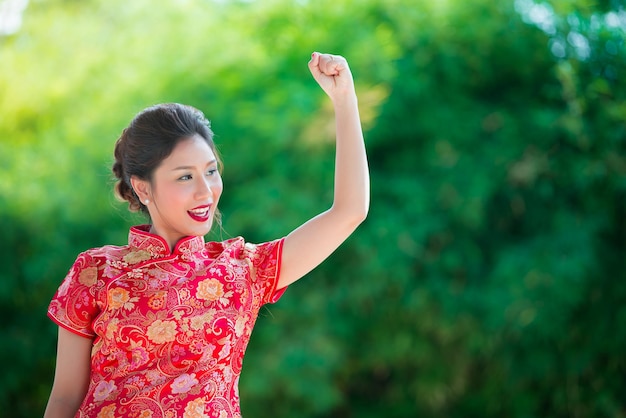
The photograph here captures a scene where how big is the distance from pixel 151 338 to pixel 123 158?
0.38 m

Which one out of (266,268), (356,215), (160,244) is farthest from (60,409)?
(356,215)

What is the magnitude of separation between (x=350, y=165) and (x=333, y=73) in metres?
0.16

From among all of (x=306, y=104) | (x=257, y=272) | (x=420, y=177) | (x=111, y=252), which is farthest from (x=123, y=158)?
(x=420, y=177)

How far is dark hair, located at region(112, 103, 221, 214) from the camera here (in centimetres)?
155

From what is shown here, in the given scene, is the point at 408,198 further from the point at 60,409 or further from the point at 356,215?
the point at 60,409

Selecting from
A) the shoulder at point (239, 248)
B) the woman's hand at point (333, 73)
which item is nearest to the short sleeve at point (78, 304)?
the shoulder at point (239, 248)

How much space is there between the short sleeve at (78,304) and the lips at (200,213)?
0.21 m

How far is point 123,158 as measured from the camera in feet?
5.38

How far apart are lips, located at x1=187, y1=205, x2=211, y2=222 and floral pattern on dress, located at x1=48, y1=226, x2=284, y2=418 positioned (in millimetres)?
50

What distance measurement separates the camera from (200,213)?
1538 millimetres

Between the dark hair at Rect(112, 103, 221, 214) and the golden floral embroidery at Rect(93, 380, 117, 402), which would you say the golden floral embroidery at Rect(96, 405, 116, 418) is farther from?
the dark hair at Rect(112, 103, 221, 214)

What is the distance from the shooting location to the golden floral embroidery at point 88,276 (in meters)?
1.53

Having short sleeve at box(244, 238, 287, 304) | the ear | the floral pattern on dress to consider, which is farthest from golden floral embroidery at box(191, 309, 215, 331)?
the ear

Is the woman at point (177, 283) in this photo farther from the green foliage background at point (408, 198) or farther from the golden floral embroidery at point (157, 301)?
the green foliage background at point (408, 198)
